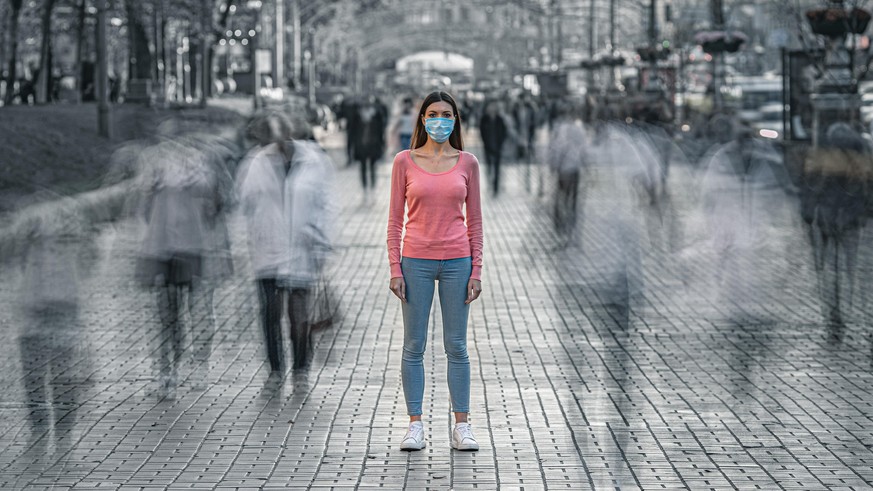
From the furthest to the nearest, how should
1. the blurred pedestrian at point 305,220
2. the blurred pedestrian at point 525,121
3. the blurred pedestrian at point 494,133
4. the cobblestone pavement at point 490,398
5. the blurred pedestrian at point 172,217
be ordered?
the blurred pedestrian at point 525,121, the blurred pedestrian at point 494,133, the blurred pedestrian at point 172,217, the blurred pedestrian at point 305,220, the cobblestone pavement at point 490,398

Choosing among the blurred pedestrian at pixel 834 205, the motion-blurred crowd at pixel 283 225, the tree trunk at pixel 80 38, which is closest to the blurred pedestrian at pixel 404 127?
the motion-blurred crowd at pixel 283 225

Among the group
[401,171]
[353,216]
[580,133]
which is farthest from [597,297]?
[353,216]

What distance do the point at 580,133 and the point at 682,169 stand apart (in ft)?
56.3

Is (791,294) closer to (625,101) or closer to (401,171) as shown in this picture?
(401,171)

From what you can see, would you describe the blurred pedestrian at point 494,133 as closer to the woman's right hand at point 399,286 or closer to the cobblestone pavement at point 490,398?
the cobblestone pavement at point 490,398

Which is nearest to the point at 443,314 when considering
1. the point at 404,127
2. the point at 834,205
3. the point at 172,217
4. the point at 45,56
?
the point at 172,217

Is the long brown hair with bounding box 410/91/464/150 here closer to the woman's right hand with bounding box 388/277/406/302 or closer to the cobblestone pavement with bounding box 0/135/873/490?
the woman's right hand with bounding box 388/277/406/302

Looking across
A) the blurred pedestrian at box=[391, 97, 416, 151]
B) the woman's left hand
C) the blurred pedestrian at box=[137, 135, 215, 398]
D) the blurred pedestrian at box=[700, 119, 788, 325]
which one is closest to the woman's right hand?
the woman's left hand

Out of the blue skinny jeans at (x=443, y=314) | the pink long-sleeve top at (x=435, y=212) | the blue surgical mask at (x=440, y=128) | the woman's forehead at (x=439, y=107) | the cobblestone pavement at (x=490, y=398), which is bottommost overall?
the cobblestone pavement at (x=490, y=398)

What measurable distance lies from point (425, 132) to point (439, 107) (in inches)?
6.4

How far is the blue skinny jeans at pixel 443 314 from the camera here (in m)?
7.75

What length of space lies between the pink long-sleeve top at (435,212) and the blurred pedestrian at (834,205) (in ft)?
17.0

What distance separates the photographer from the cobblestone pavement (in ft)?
25.0

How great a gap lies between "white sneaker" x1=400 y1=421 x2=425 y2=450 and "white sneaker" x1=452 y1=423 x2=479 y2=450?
17 centimetres
